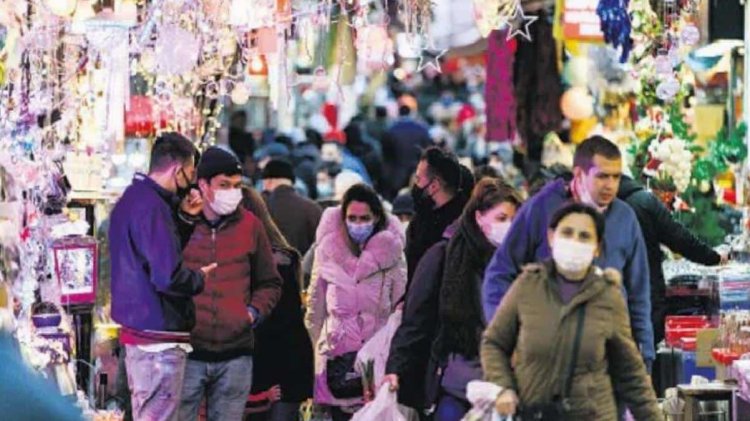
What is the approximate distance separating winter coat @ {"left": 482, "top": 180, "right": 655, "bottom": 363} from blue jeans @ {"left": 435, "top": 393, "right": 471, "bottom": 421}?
2.20 ft

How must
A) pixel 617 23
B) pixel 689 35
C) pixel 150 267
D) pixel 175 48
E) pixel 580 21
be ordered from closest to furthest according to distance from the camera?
pixel 150 267
pixel 175 48
pixel 689 35
pixel 617 23
pixel 580 21

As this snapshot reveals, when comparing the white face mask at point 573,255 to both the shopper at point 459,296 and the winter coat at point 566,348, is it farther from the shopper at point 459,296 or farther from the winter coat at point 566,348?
the shopper at point 459,296

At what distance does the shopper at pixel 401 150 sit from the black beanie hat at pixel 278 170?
27.2ft

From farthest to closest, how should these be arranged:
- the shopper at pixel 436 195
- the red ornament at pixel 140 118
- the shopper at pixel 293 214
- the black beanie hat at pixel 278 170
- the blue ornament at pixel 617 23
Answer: the red ornament at pixel 140 118
the black beanie hat at pixel 278 170
the shopper at pixel 293 214
the blue ornament at pixel 617 23
the shopper at pixel 436 195

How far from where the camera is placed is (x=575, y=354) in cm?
830

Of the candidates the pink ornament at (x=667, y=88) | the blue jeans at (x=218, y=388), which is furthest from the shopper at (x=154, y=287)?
the pink ornament at (x=667, y=88)

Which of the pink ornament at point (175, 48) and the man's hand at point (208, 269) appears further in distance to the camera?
the pink ornament at point (175, 48)

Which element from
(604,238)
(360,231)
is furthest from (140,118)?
(604,238)

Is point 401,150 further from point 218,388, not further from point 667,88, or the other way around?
point 218,388

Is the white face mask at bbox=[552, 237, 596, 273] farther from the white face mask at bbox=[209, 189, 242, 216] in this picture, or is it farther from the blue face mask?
the blue face mask

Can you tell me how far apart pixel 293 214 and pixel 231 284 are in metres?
4.66

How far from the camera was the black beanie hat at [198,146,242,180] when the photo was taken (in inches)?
434

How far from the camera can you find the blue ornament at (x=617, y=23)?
14945 millimetres

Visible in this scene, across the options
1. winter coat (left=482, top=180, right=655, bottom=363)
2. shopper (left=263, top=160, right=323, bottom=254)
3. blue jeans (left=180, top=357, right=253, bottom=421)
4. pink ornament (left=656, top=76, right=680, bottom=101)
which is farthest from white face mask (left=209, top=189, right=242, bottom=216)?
pink ornament (left=656, top=76, right=680, bottom=101)
